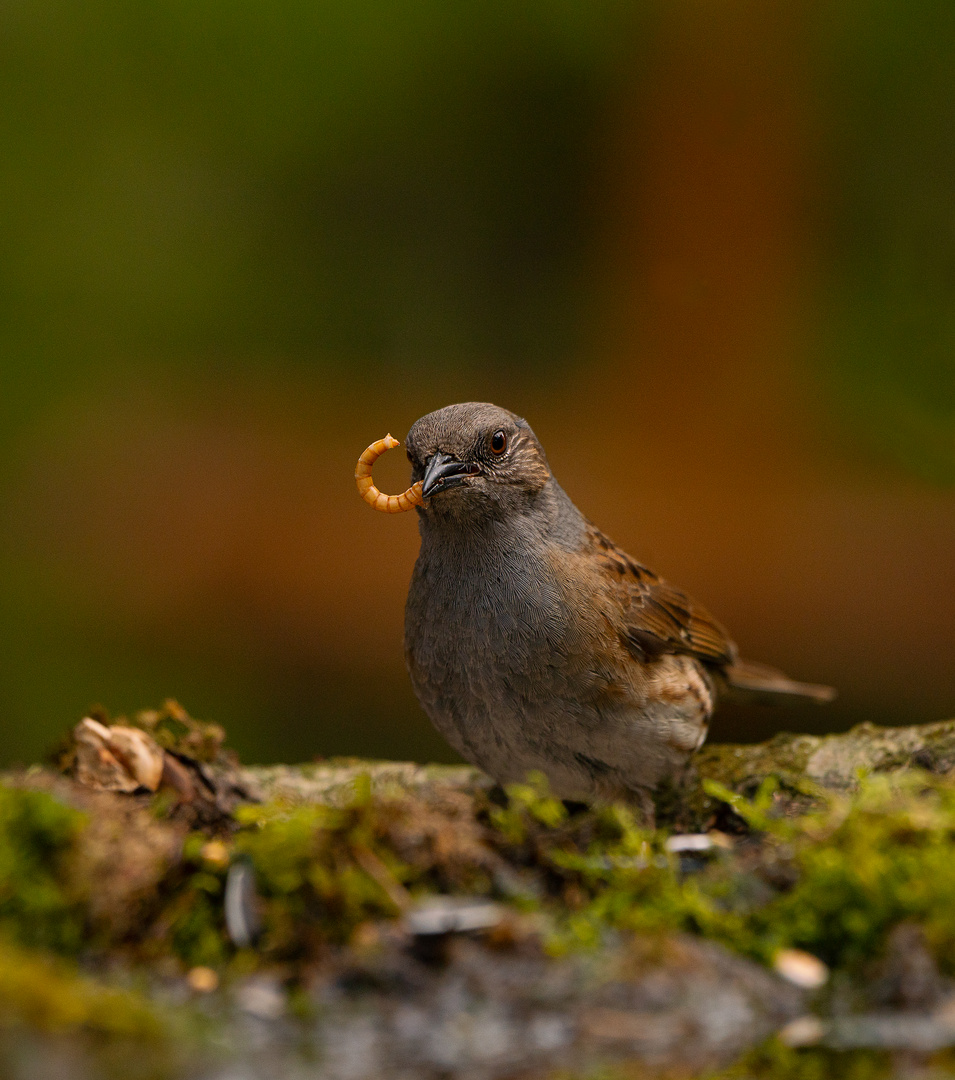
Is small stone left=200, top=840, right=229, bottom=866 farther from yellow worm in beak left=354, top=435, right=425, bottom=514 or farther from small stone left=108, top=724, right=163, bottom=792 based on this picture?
yellow worm in beak left=354, top=435, right=425, bottom=514

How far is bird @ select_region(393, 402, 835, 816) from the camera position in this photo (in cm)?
364

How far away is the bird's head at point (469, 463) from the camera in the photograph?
3674 millimetres

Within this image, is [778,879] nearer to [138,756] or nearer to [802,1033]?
[802,1033]

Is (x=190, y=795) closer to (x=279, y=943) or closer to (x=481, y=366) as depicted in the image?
(x=279, y=943)

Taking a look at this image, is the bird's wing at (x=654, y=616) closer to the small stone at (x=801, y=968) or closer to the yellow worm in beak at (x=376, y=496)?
the yellow worm in beak at (x=376, y=496)

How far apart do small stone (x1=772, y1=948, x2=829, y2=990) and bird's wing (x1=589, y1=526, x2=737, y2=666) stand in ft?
6.20

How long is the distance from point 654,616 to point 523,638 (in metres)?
0.76

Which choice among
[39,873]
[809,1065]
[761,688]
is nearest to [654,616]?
[761,688]

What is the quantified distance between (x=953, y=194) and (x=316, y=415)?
18.5 feet

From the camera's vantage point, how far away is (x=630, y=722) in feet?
12.3

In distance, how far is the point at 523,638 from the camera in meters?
3.64

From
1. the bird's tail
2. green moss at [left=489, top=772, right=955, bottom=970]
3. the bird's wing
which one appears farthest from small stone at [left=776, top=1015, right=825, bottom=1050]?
the bird's tail

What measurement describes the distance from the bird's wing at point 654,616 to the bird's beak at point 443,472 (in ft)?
2.48

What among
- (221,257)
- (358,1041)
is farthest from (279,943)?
(221,257)
